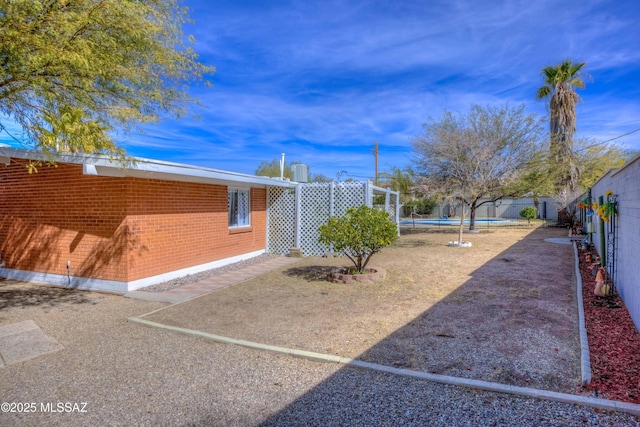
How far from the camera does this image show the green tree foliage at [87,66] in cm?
401

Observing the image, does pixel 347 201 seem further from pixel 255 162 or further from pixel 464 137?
pixel 255 162

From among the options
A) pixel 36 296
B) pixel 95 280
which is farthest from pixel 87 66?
pixel 36 296

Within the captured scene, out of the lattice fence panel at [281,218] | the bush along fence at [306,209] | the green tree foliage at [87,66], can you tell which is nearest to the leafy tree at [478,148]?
the bush along fence at [306,209]

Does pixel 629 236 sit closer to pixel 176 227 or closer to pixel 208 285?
pixel 208 285

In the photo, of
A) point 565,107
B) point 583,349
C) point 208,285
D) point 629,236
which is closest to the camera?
point 583,349

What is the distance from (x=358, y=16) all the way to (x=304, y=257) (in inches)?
293

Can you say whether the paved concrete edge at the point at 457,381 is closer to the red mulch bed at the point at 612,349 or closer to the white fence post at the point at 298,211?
the red mulch bed at the point at 612,349

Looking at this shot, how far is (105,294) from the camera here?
22.3 ft

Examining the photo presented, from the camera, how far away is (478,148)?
45.4 ft

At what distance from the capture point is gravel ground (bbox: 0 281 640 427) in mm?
2691

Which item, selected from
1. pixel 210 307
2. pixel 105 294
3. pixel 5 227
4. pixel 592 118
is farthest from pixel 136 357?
pixel 592 118

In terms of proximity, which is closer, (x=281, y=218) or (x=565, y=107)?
(x=281, y=218)

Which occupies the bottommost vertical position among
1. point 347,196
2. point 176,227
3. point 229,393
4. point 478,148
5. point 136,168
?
point 229,393

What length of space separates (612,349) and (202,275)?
25.3ft
